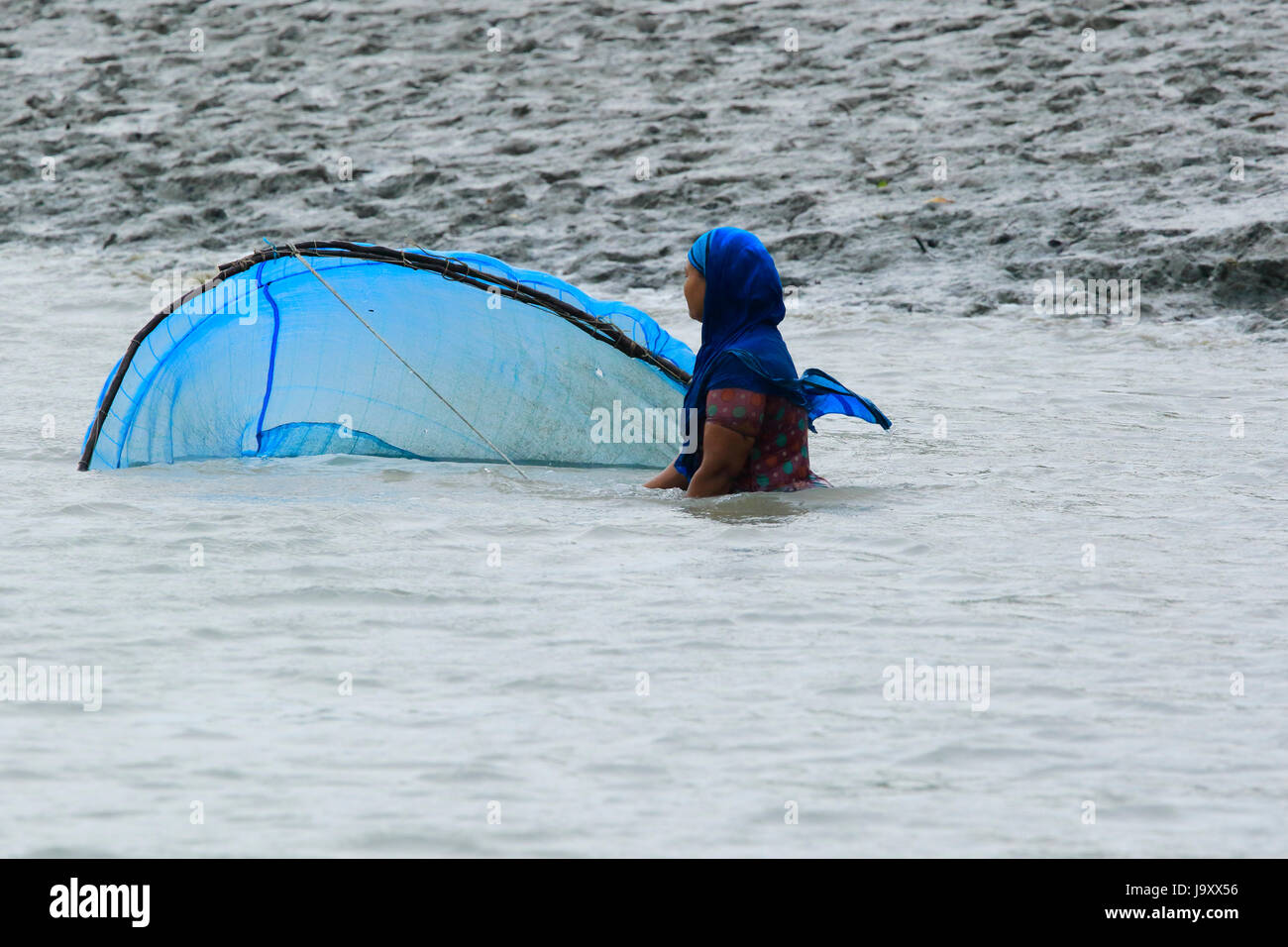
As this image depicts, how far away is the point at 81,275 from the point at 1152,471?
339 inches

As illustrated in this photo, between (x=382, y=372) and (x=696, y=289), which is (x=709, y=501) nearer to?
(x=696, y=289)

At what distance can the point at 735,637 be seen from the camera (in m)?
4.62

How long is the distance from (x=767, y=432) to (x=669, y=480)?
0.51 meters

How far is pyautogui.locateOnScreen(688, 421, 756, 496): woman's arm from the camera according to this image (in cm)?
618

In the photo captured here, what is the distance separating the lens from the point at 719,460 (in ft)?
20.4

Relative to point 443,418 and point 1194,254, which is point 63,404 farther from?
point 1194,254

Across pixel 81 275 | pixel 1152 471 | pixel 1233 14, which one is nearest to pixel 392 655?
pixel 1152 471
